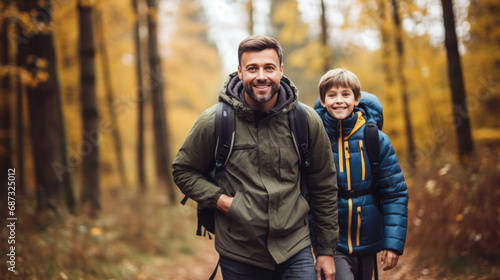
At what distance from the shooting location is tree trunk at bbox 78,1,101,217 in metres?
8.24

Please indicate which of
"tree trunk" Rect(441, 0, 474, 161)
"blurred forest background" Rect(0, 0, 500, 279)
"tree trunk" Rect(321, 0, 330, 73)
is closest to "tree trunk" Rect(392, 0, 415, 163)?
"blurred forest background" Rect(0, 0, 500, 279)

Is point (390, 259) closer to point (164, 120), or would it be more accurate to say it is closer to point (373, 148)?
point (373, 148)

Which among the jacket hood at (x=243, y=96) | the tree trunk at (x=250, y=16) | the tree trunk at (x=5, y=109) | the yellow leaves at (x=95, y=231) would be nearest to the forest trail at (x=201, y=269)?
the yellow leaves at (x=95, y=231)

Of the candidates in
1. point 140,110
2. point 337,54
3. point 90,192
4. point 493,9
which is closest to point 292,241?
point 90,192

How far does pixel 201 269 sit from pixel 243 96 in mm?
6277

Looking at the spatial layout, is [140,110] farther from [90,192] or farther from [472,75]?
[472,75]

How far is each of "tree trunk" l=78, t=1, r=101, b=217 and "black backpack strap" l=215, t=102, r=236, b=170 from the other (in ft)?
20.6

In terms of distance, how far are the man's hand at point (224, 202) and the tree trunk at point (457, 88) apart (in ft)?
19.1

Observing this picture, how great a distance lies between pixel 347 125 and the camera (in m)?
3.13

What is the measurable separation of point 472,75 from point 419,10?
2.59 metres

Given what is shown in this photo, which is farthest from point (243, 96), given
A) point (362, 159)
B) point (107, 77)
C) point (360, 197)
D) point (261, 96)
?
point (107, 77)

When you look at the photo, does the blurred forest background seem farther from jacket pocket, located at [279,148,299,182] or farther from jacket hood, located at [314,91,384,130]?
jacket pocket, located at [279,148,299,182]

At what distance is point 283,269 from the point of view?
2705 mm

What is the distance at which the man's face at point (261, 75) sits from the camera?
2660 millimetres
